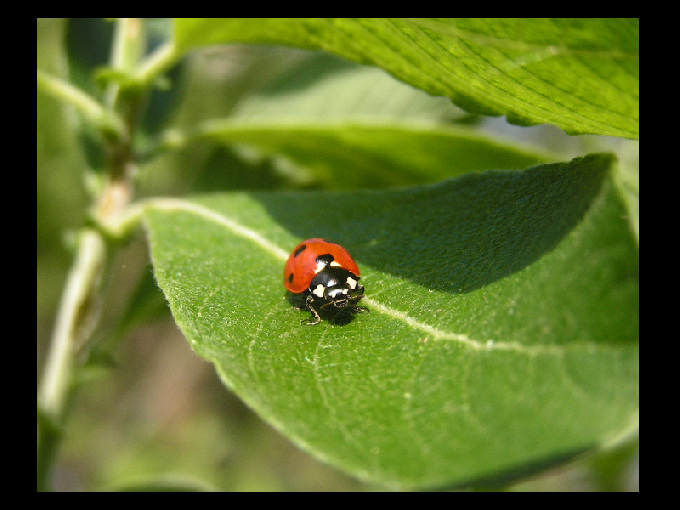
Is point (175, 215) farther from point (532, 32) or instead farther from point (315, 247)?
point (532, 32)

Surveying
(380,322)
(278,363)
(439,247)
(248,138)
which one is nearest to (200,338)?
(278,363)

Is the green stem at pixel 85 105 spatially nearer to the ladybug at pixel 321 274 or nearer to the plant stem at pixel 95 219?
the plant stem at pixel 95 219

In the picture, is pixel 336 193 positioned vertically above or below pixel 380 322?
above

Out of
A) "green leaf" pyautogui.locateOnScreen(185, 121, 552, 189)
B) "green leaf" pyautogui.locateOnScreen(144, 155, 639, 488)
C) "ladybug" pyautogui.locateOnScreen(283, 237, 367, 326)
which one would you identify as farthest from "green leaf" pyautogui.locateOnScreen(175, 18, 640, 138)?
"green leaf" pyautogui.locateOnScreen(185, 121, 552, 189)

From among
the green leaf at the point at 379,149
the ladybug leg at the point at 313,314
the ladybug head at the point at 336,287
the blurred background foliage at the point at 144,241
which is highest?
the blurred background foliage at the point at 144,241

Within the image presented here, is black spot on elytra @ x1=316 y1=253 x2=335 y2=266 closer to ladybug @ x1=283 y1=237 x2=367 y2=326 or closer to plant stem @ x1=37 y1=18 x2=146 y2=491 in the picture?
ladybug @ x1=283 y1=237 x2=367 y2=326

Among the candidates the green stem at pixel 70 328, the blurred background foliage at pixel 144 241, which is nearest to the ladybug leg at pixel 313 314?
the blurred background foliage at pixel 144 241

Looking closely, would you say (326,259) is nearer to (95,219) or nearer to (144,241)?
(95,219)
